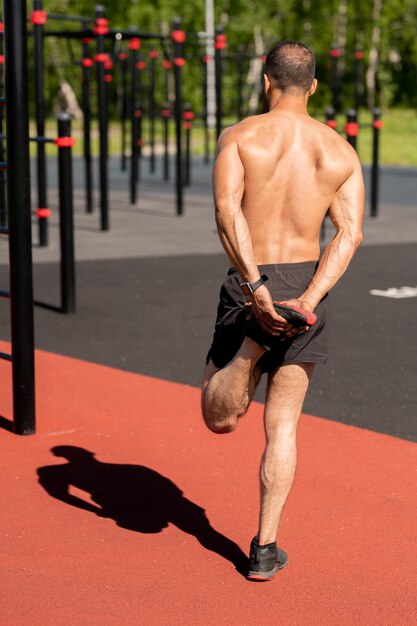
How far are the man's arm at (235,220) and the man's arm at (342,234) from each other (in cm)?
17

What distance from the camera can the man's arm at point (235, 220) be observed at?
151 inches

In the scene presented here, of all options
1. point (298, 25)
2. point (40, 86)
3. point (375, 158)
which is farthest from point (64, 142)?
point (298, 25)

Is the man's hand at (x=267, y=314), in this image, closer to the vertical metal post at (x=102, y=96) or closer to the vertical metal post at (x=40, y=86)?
the vertical metal post at (x=40, y=86)

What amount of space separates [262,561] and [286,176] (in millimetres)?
1271

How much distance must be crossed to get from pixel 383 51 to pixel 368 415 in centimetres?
4725

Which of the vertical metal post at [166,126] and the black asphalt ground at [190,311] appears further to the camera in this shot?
the vertical metal post at [166,126]

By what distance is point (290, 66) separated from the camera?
392 centimetres

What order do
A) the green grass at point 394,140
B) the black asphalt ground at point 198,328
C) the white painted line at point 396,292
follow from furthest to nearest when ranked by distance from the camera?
the green grass at point 394,140, the white painted line at point 396,292, the black asphalt ground at point 198,328

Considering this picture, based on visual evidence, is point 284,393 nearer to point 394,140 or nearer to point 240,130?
point 240,130

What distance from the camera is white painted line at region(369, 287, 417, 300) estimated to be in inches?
400

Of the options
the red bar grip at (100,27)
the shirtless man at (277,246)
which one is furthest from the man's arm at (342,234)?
the red bar grip at (100,27)

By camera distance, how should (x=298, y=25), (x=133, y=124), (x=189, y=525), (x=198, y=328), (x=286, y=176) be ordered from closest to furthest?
(x=286, y=176) → (x=189, y=525) → (x=198, y=328) → (x=133, y=124) → (x=298, y=25)

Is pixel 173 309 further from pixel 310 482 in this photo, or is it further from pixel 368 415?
pixel 310 482

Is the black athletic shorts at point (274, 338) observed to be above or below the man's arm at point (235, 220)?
below
